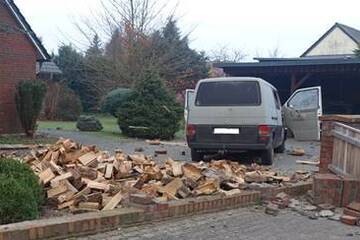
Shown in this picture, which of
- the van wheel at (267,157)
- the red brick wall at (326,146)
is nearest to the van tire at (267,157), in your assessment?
the van wheel at (267,157)

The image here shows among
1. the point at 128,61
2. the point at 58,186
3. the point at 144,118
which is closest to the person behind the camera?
the point at 58,186

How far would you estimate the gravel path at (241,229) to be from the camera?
A: 6.34 m

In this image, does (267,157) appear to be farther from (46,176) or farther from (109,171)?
(46,176)

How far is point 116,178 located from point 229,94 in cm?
527

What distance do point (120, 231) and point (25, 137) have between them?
1336 cm

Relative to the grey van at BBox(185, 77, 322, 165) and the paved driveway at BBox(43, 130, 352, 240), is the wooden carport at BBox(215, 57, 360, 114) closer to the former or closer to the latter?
the grey van at BBox(185, 77, 322, 165)

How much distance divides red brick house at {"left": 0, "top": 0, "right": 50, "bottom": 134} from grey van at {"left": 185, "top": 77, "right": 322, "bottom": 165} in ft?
26.4

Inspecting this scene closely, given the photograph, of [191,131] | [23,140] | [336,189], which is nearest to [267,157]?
[191,131]

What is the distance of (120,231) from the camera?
6.30 m

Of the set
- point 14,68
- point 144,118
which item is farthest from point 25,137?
point 144,118

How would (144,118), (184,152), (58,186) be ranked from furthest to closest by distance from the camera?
(144,118) < (184,152) < (58,186)

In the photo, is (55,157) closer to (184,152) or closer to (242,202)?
(242,202)

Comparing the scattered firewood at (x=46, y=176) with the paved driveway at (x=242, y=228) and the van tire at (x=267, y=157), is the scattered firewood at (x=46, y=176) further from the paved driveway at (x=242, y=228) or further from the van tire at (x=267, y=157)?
the van tire at (x=267, y=157)

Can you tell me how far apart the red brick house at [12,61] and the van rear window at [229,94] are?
7.87 metres
